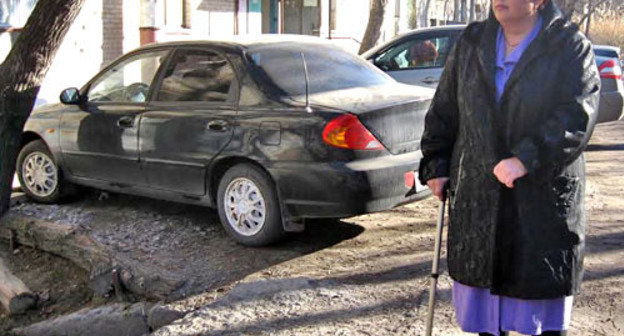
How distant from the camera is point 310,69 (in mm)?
6043

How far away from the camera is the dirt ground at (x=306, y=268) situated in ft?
14.5

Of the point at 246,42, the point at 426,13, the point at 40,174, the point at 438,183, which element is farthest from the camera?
the point at 426,13

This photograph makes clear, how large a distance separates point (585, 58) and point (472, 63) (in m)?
0.42

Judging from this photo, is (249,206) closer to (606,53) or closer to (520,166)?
(520,166)

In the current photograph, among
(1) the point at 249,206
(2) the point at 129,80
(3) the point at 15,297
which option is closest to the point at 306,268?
(1) the point at 249,206

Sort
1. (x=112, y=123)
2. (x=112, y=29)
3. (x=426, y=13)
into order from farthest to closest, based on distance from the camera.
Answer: (x=426, y=13)
(x=112, y=29)
(x=112, y=123)

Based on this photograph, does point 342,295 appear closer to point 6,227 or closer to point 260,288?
point 260,288

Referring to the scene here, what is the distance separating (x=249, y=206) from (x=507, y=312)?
2.94 metres

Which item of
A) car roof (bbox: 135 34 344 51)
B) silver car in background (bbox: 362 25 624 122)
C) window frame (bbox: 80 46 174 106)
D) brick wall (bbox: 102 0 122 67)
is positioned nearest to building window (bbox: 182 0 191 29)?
brick wall (bbox: 102 0 122 67)

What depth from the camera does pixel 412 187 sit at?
5520 mm

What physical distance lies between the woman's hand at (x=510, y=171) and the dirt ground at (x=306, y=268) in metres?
1.62

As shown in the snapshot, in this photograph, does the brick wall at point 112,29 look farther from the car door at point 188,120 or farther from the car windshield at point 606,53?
the car windshield at point 606,53

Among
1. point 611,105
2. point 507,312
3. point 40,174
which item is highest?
point 611,105

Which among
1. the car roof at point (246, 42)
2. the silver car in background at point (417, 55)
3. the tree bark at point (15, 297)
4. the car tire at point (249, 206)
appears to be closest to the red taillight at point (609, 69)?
the silver car in background at point (417, 55)
